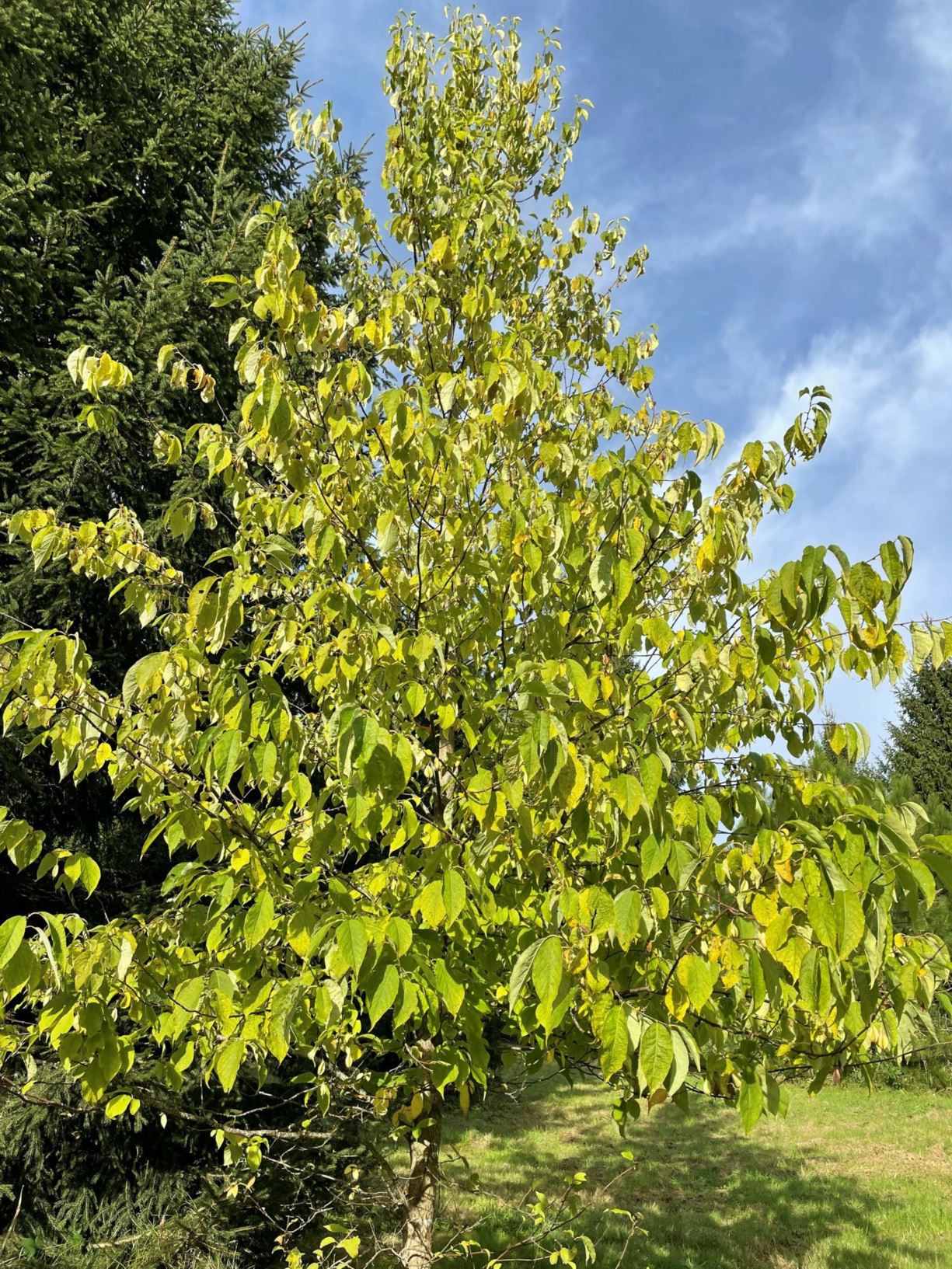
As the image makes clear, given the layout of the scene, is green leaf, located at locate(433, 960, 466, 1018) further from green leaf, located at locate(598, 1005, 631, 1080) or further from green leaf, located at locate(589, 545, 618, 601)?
green leaf, located at locate(589, 545, 618, 601)

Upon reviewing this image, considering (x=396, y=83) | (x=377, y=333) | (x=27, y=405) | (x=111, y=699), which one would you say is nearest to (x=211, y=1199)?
(x=111, y=699)

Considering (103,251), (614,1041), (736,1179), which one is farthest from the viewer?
(736,1179)

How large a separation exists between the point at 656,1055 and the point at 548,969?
29 centimetres

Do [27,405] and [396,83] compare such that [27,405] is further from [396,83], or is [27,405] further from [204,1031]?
[204,1031]

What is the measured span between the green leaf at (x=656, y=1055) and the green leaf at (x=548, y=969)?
219 mm

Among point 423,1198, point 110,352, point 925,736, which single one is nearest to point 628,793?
point 423,1198

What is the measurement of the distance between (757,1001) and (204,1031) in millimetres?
1782

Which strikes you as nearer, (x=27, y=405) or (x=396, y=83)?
(x=396, y=83)

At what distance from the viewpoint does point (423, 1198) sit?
125 inches

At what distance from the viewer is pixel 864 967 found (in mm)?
1743

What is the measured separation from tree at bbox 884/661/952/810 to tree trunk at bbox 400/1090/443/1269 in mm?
18706

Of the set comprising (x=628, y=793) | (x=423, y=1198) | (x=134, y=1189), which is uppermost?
(x=628, y=793)

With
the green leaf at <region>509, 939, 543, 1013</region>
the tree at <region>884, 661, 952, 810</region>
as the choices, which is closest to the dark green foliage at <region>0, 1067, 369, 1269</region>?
the green leaf at <region>509, 939, 543, 1013</region>

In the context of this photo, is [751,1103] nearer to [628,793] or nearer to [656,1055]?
[656,1055]
